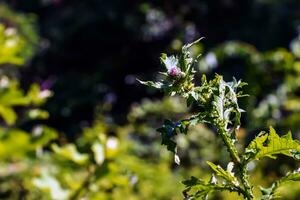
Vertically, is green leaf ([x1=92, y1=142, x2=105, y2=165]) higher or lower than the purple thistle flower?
higher

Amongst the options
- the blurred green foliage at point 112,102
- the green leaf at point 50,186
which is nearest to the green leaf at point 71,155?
the blurred green foliage at point 112,102

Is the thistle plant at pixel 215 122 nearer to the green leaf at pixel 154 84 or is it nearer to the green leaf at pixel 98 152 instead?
the green leaf at pixel 154 84

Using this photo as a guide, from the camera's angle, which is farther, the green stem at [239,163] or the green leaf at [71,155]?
the green leaf at [71,155]

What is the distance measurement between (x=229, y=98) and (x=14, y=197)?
329cm

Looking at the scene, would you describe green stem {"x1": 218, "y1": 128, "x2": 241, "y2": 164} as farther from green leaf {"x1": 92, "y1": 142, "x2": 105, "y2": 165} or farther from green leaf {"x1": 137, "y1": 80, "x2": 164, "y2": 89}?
green leaf {"x1": 92, "y1": 142, "x2": 105, "y2": 165}

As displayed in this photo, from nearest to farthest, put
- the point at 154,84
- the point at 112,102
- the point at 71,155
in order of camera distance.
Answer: the point at 154,84
the point at 71,155
the point at 112,102

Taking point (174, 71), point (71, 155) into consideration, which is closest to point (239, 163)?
point (174, 71)

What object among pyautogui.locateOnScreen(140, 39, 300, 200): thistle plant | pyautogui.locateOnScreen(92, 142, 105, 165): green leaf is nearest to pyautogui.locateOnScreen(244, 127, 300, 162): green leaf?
pyautogui.locateOnScreen(140, 39, 300, 200): thistle plant

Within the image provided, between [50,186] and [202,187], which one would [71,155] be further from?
[202,187]

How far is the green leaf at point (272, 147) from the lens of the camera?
758mm

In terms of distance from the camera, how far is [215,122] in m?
0.74

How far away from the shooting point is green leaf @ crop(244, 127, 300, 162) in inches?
29.8

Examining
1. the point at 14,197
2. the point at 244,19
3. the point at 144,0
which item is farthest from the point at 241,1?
the point at 14,197

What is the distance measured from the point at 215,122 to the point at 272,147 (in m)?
0.09
